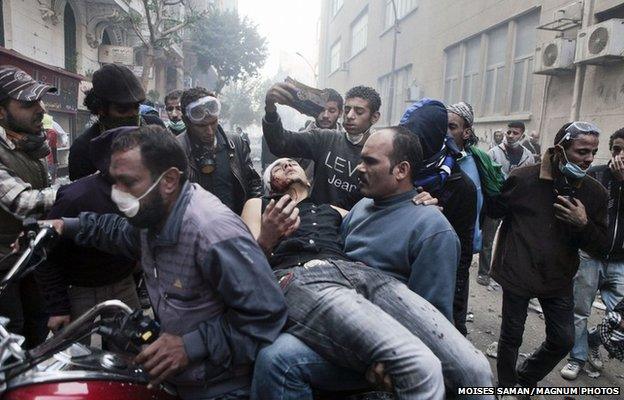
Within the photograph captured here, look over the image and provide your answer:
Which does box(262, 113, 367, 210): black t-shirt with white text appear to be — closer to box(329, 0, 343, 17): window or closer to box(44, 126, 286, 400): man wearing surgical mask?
box(44, 126, 286, 400): man wearing surgical mask

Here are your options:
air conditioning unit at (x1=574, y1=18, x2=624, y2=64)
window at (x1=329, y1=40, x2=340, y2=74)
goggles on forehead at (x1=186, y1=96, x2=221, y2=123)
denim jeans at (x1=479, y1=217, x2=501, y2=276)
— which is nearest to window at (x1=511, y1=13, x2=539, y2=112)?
air conditioning unit at (x1=574, y1=18, x2=624, y2=64)

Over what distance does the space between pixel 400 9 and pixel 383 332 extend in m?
22.3

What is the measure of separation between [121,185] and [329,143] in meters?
1.89

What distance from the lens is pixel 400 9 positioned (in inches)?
850

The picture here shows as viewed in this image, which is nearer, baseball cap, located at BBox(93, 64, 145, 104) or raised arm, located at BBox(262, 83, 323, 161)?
baseball cap, located at BBox(93, 64, 145, 104)

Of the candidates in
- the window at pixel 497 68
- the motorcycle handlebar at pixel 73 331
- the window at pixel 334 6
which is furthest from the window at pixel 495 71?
the window at pixel 334 6

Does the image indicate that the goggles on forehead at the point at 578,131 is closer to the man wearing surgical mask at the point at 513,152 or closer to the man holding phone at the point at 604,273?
the man holding phone at the point at 604,273

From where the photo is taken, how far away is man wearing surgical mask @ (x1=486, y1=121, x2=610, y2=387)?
3.01 m

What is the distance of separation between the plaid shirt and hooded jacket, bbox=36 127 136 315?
164mm

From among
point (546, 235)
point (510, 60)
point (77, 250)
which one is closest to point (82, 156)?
point (77, 250)

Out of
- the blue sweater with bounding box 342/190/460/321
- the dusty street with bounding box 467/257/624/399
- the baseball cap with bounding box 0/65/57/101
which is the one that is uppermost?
the baseball cap with bounding box 0/65/57/101

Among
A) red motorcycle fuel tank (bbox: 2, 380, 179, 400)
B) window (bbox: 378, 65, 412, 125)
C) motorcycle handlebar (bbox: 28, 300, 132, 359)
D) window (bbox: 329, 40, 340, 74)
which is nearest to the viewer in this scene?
red motorcycle fuel tank (bbox: 2, 380, 179, 400)

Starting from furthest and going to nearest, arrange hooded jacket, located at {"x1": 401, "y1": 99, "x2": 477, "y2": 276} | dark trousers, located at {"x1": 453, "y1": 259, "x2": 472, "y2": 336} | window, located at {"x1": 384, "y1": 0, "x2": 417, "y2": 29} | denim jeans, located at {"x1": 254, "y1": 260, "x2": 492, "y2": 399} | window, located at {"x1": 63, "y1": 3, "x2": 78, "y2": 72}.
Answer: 1. window, located at {"x1": 384, "y1": 0, "x2": 417, "y2": 29}
2. window, located at {"x1": 63, "y1": 3, "x2": 78, "y2": 72}
3. dark trousers, located at {"x1": 453, "y1": 259, "x2": 472, "y2": 336}
4. hooded jacket, located at {"x1": 401, "y1": 99, "x2": 477, "y2": 276}
5. denim jeans, located at {"x1": 254, "y1": 260, "x2": 492, "y2": 399}

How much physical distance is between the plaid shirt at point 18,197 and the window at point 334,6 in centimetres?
3641
